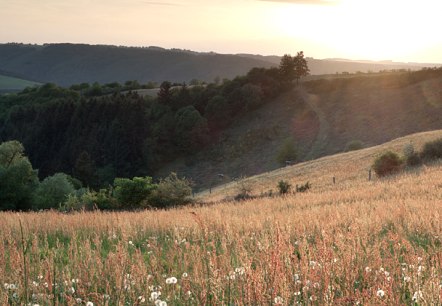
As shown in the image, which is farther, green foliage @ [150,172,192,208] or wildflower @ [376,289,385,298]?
green foliage @ [150,172,192,208]

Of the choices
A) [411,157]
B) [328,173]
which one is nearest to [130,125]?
[328,173]

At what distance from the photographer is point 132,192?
33281 mm

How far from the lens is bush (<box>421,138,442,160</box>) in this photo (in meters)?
42.5

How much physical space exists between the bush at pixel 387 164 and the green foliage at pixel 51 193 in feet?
105

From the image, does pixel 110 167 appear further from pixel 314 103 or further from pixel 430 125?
pixel 430 125

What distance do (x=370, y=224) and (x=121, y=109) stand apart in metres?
104

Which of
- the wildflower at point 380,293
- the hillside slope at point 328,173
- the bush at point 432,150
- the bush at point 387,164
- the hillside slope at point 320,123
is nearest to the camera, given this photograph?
the wildflower at point 380,293

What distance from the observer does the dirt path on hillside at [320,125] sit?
261ft

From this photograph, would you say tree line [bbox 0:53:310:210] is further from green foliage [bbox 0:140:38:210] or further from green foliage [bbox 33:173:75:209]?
green foliage [bbox 33:173:75:209]

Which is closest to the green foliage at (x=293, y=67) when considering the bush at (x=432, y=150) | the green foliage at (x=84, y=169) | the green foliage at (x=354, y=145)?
the green foliage at (x=354, y=145)

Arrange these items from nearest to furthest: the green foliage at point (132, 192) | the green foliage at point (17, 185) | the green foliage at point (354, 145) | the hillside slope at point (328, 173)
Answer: the green foliage at point (132, 192) < the hillside slope at point (328, 173) < the green foliage at point (17, 185) < the green foliage at point (354, 145)

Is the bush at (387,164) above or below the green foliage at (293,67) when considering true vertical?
below

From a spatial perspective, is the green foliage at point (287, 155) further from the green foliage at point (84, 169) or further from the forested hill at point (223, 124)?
the green foliage at point (84, 169)

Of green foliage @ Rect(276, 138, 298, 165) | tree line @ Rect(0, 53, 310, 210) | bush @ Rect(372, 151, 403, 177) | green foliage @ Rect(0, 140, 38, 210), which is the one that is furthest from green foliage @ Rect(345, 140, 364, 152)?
green foliage @ Rect(0, 140, 38, 210)
